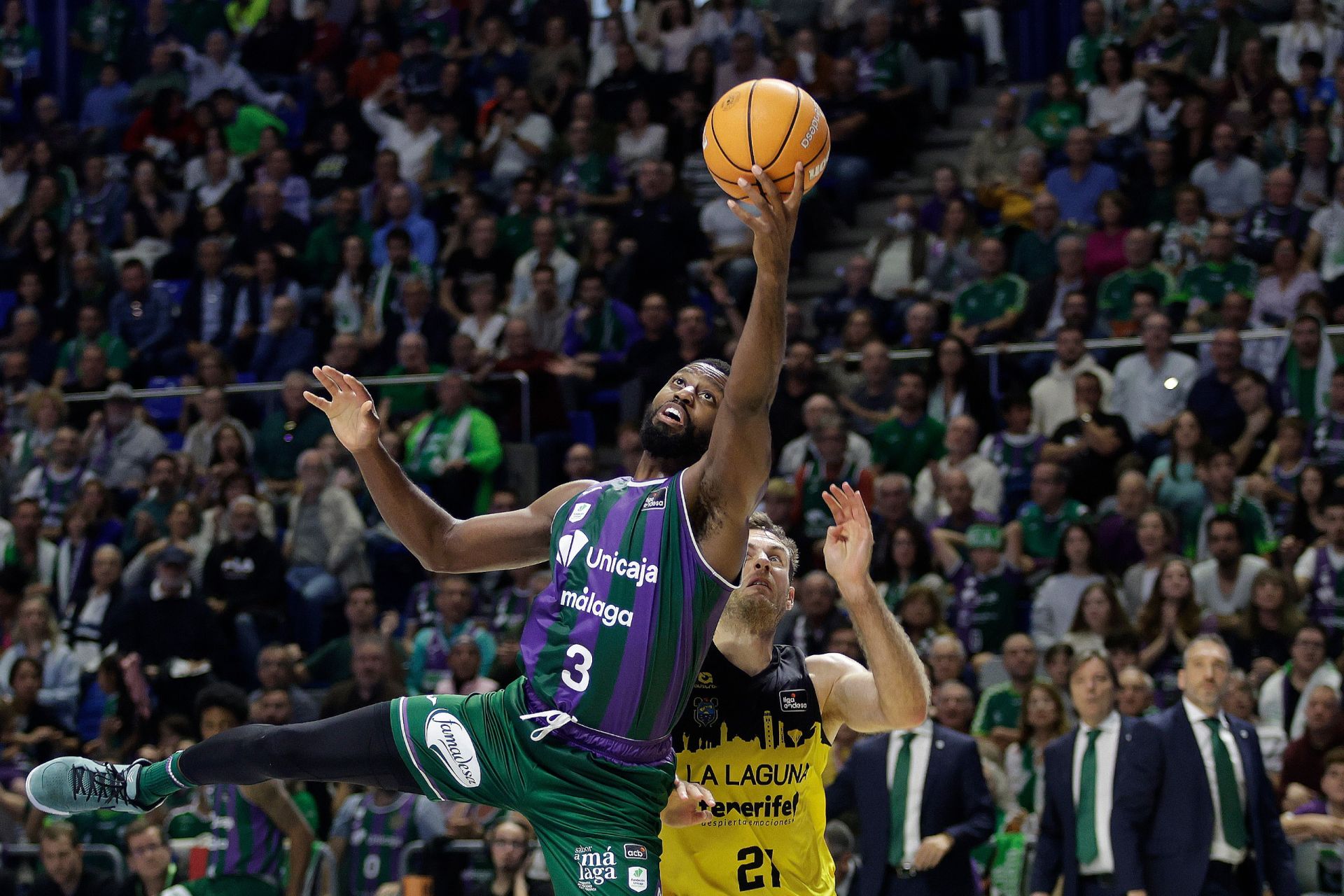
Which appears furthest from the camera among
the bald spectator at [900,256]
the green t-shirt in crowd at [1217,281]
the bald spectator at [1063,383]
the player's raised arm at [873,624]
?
Result: the bald spectator at [900,256]

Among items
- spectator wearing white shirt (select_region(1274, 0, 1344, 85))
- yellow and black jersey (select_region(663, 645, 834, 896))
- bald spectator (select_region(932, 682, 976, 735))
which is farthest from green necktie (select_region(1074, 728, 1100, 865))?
spectator wearing white shirt (select_region(1274, 0, 1344, 85))

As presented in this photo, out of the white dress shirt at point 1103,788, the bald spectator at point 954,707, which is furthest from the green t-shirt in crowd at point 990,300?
the white dress shirt at point 1103,788

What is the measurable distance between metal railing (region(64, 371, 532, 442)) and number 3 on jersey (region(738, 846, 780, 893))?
364 inches

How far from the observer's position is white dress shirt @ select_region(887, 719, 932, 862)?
9992 millimetres

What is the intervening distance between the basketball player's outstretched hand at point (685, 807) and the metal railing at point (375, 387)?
380 inches

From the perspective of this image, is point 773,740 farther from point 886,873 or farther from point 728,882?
point 886,873

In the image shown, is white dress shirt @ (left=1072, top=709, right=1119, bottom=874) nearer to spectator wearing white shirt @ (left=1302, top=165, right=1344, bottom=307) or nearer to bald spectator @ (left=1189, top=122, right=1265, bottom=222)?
spectator wearing white shirt @ (left=1302, top=165, right=1344, bottom=307)

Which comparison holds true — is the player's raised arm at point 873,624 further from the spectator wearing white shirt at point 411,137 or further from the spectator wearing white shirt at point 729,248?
the spectator wearing white shirt at point 411,137

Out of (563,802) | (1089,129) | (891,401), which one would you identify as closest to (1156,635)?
(891,401)

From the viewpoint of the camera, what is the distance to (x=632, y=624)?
5605 millimetres

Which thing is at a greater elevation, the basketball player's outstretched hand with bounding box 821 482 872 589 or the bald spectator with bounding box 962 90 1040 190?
the basketball player's outstretched hand with bounding box 821 482 872 589

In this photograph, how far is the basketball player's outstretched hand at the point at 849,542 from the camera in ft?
19.9

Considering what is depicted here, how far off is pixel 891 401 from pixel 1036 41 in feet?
22.1

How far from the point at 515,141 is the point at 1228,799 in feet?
37.1
